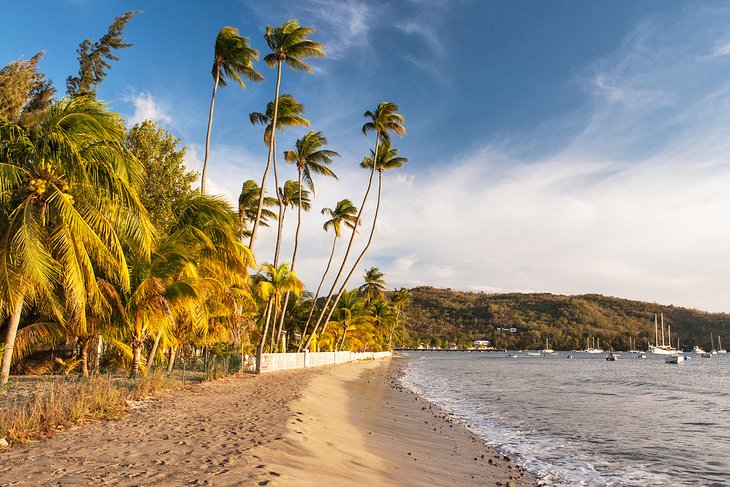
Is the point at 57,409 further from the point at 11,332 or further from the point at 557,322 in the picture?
the point at 557,322

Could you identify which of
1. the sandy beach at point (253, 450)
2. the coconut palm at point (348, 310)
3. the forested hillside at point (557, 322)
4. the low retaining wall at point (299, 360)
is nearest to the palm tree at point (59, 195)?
the sandy beach at point (253, 450)

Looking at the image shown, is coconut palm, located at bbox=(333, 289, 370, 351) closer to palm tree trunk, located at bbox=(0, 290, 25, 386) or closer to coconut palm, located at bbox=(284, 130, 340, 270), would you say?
coconut palm, located at bbox=(284, 130, 340, 270)

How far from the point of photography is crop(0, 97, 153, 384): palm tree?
9.66m

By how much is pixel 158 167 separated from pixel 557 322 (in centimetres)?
16758

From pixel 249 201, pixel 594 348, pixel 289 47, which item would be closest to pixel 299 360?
pixel 249 201

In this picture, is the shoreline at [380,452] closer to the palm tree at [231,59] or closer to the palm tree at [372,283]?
the palm tree at [231,59]

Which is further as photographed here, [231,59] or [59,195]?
[231,59]

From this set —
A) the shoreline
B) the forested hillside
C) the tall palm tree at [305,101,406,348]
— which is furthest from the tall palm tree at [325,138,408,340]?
the forested hillside

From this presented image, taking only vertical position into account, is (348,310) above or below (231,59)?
below

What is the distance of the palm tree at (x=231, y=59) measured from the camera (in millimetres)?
22797

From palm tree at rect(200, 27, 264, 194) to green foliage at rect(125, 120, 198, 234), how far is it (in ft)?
11.3

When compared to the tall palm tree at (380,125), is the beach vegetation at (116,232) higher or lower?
lower

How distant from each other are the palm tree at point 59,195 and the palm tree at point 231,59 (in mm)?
11781

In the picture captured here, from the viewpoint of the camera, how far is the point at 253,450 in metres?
7.19
